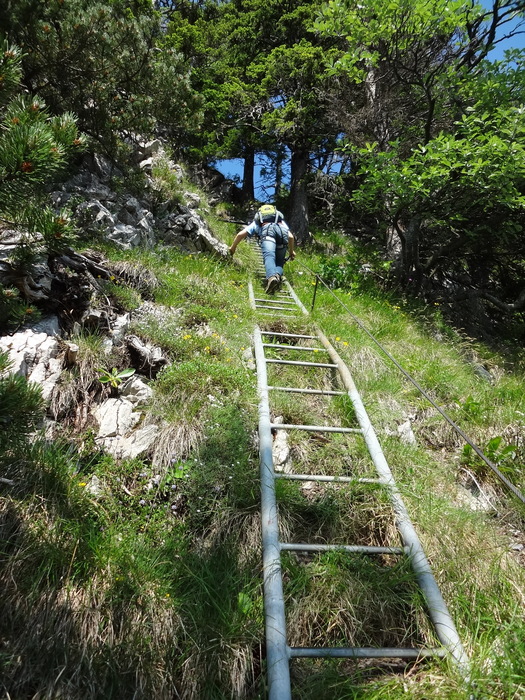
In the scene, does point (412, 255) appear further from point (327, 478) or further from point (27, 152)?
point (27, 152)

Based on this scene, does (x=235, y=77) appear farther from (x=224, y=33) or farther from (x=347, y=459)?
(x=347, y=459)

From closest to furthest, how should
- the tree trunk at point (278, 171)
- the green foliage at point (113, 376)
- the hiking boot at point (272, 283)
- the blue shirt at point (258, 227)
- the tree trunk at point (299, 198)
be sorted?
the green foliage at point (113, 376) → the hiking boot at point (272, 283) → the blue shirt at point (258, 227) → the tree trunk at point (299, 198) → the tree trunk at point (278, 171)

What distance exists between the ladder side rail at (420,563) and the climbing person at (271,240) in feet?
12.1

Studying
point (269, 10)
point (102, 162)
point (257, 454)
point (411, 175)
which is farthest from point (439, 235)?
point (269, 10)

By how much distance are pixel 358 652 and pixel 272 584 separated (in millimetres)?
482

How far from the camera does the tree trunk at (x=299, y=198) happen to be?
454 inches

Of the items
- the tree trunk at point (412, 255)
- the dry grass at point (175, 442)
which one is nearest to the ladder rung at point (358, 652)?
the dry grass at point (175, 442)

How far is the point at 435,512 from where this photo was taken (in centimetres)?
253

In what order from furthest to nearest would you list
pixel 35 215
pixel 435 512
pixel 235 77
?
pixel 235 77, pixel 435 512, pixel 35 215

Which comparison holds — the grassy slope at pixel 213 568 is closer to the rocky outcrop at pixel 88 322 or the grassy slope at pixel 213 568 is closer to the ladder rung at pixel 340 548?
the ladder rung at pixel 340 548

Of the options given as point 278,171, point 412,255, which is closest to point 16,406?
point 412,255

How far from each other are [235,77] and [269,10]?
226 cm

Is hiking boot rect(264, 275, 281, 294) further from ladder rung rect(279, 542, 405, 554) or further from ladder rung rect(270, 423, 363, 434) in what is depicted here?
ladder rung rect(279, 542, 405, 554)

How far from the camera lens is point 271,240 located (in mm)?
6594
